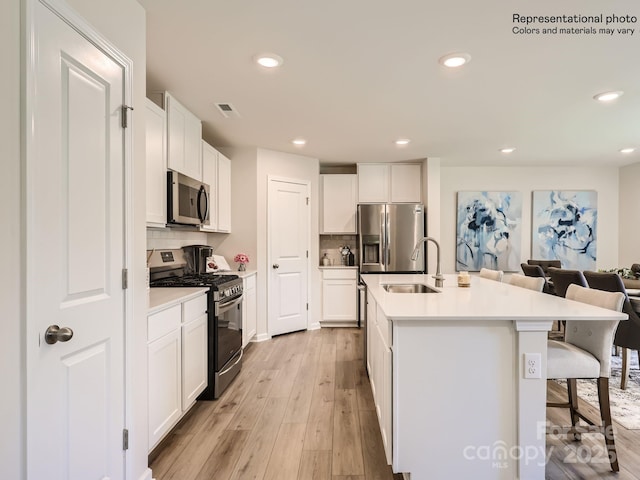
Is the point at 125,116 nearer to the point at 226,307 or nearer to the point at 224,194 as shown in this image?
the point at 226,307

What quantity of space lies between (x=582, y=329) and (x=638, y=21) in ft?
5.48

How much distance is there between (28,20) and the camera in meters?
1.08

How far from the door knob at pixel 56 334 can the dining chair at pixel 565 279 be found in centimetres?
371

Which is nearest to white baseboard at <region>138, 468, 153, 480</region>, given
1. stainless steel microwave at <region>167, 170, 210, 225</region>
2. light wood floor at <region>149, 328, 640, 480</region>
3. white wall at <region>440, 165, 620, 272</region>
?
light wood floor at <region>149, 328, 640, 480</region>

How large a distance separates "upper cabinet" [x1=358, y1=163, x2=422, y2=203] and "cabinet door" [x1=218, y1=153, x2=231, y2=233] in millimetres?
1968

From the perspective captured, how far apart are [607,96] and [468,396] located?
2.72 m

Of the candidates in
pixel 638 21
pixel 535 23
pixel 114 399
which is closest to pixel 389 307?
pixel 114 399

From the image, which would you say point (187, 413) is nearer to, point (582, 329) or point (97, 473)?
point (97, 473)

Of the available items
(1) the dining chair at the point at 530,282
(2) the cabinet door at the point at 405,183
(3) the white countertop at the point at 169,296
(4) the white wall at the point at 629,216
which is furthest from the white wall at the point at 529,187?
(3) the white countertop at the point at 169,296

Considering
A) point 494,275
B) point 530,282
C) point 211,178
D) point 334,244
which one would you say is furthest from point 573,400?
point 334,244

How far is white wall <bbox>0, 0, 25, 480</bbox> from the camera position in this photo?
39.8 inches

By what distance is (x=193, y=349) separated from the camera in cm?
243

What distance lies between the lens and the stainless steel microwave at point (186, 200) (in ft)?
8.83

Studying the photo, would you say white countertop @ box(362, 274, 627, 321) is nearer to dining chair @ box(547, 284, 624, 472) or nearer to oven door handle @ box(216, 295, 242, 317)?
dining chair @ box(547, 284, 624, 472)
